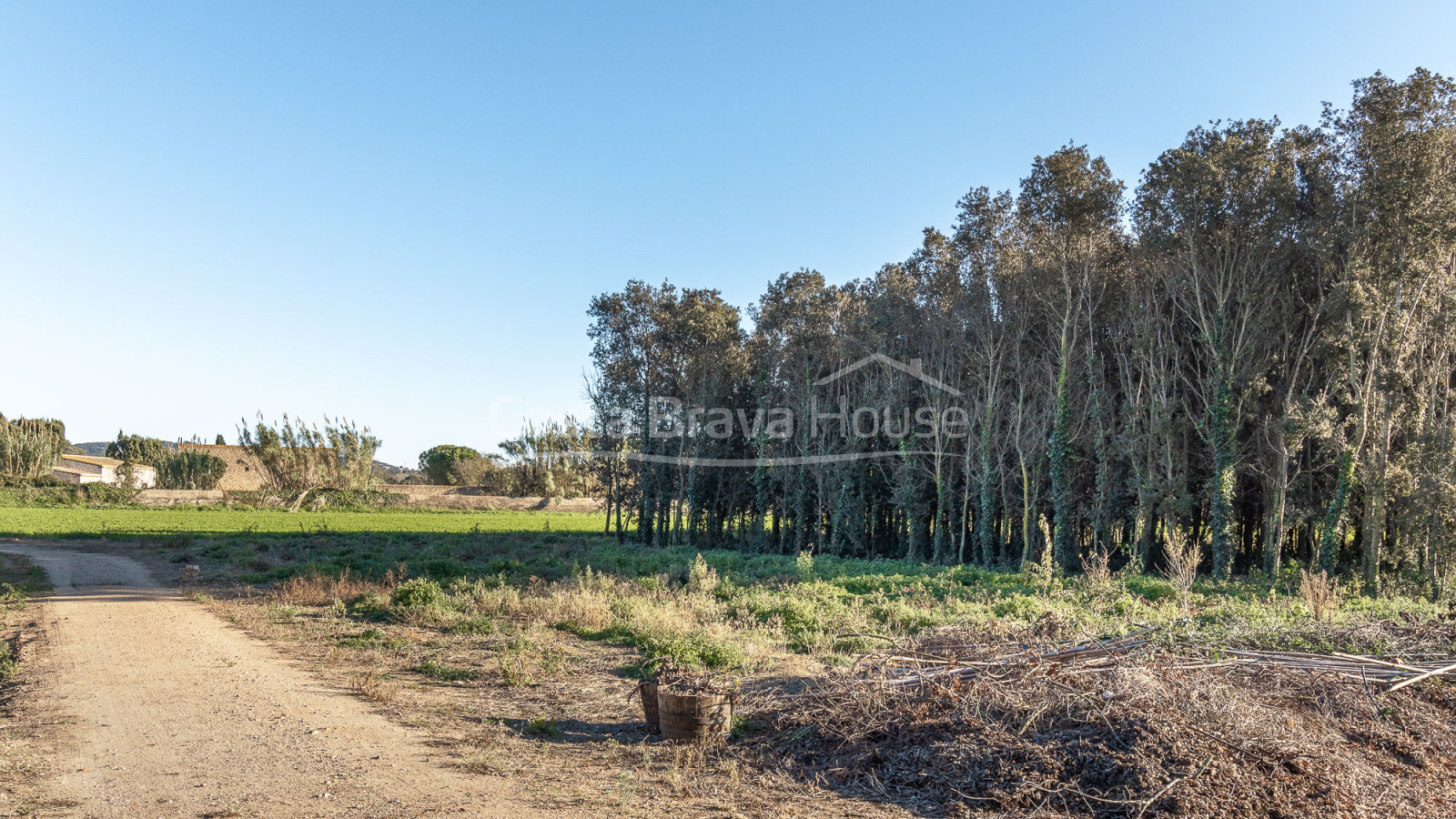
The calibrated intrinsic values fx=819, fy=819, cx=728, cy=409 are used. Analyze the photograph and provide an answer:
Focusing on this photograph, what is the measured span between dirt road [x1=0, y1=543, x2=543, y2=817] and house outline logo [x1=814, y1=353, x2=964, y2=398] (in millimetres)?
23380

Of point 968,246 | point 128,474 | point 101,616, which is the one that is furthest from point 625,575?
point 128,474

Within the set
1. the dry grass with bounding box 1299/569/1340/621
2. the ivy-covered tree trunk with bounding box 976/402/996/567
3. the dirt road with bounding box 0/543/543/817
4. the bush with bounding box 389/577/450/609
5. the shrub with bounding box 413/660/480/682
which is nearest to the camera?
the dirt road with bounding box 0/543/543/817

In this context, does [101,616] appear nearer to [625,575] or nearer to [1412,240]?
[625,575]

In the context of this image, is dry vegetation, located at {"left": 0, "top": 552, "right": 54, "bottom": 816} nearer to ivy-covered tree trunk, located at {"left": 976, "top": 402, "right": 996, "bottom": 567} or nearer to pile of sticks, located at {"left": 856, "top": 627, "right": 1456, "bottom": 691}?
pile of sticks, located at {"left": 856, "top": 627, "right": 1456, "bottom": 691}

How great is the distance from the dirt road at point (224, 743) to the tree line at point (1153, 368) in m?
12.3

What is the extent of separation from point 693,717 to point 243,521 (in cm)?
4159

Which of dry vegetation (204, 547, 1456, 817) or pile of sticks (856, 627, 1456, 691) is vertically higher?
pile of sticks (856, 627, 1456, 691)

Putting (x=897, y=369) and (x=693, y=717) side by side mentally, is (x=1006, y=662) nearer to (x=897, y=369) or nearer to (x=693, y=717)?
(x=693, y=717)

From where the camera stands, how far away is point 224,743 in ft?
23.6

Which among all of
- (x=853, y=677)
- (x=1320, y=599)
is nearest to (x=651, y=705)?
(x=853, y=677)

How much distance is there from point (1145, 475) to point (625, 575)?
1515 centimetres

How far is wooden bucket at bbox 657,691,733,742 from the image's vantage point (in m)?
7.29

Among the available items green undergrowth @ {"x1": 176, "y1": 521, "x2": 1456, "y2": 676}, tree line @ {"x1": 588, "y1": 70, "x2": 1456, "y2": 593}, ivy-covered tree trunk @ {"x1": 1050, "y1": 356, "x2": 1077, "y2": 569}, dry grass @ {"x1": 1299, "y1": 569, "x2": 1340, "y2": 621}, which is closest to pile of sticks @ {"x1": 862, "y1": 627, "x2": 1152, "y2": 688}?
green undergrowth @ {"x1": 176, "y1": 521, "x2": 1456, "y2": 676}

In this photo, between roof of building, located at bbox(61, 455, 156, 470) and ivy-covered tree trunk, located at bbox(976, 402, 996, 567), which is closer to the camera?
ivy-covered tree trunk, located at bbox(976, 402, 996, 567)
